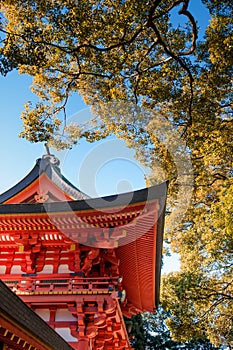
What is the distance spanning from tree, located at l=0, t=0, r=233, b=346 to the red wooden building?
Answer: 6.26 feet

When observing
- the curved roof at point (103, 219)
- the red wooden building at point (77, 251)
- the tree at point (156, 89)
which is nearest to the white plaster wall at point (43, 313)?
the red wooden building at point (77, 251)

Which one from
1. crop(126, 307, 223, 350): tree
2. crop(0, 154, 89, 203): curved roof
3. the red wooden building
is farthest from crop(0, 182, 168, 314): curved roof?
crop(126, 307, 223, 350): tree

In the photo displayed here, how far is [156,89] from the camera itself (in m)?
9.41

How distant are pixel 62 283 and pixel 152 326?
28821mm

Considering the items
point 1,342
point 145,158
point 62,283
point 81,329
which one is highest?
point 145,158

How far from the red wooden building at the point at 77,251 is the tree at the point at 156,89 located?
1909 mm

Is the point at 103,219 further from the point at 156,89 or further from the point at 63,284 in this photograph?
the point at 156,89

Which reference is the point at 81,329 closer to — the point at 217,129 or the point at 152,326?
the point at 217,129

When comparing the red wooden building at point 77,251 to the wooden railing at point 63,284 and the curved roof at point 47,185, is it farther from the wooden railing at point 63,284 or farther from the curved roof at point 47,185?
the curved roof at point 47,185

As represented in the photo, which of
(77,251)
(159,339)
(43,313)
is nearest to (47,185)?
(77,251)

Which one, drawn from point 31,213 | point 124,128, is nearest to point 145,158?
point 124,128

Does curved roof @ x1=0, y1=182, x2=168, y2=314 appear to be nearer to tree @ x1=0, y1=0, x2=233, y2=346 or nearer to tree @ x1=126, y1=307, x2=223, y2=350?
tree @ x1=0, y1=0, x2=233, y2=346

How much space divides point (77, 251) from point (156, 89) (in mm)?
4652

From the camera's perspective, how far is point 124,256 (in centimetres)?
932
